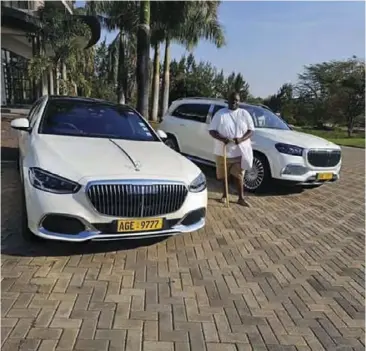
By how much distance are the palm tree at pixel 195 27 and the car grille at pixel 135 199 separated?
18437 millimetres

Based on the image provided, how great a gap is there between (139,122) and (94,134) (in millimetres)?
874

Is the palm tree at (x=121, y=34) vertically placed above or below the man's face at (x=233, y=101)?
above

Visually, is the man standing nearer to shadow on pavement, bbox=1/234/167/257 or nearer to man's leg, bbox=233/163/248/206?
man's leg, bbox=233/163/248/206

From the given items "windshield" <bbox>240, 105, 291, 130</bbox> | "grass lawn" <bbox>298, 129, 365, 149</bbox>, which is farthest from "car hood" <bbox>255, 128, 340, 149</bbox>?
"grass lawn" <bbox>298, 129, 365, 149</bbox>

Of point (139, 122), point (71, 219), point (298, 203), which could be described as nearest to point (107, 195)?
point (71, 219)

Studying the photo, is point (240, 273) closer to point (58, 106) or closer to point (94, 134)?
point (94, 134)

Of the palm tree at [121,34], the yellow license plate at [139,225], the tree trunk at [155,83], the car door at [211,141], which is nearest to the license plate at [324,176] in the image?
the car door at [211,141]

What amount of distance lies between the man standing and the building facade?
46.4ft

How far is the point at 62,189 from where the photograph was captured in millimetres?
3779

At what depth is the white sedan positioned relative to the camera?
12.4 feet

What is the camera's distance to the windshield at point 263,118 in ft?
27.0

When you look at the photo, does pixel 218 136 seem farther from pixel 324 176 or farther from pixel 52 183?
pixel 52 183

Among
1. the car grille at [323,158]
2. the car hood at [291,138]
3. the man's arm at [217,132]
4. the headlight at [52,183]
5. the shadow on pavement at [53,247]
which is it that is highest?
the man's arm at [217,132]

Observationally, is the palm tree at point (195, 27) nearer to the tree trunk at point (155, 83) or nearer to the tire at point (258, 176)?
the tree trunk at point (155, 83)
